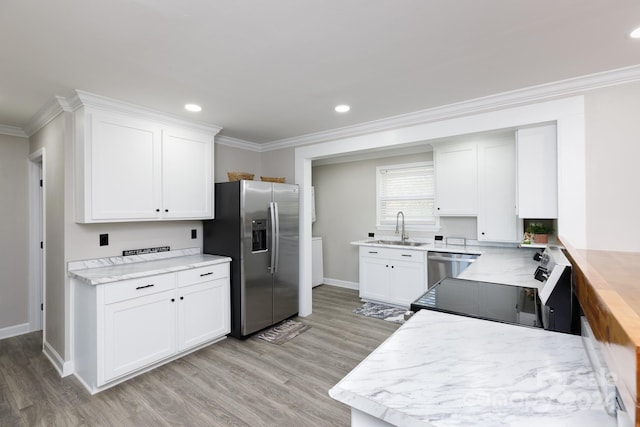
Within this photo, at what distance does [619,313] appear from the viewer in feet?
1.86

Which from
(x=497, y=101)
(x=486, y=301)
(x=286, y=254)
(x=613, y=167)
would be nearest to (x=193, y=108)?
(x=286, y=254)

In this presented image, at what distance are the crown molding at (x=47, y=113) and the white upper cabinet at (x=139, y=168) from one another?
Result: 0.15 m

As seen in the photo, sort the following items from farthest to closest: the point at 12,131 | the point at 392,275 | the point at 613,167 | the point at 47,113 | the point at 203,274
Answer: the point at 392,275 → the point at 12,131 → the point at 203,274 → the point at 47,113 → the point at 613,167

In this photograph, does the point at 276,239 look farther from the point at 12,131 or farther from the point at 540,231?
the point at 12,131

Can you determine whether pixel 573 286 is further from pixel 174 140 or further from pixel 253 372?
pixel 174 140

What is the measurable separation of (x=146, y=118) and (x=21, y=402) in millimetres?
2474

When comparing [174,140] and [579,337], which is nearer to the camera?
[579,337]

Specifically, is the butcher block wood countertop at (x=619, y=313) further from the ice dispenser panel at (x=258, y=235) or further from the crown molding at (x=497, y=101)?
the ice dispenser panel at (x=258, y=235)

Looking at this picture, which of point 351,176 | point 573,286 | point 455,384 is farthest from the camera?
point 351,176

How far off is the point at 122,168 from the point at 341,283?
3951mm

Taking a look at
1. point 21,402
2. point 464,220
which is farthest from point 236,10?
point 464,220

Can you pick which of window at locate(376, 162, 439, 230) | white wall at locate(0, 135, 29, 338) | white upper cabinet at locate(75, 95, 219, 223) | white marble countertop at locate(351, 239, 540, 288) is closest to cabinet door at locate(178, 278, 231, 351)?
white upper cabinet at locate(75, 95, 219, 223)

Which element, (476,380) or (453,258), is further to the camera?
(453,258)

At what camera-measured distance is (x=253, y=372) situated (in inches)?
105
